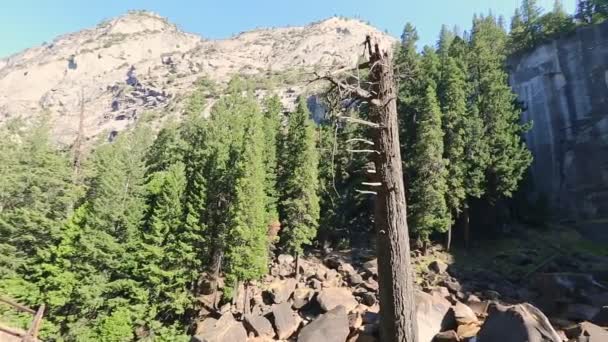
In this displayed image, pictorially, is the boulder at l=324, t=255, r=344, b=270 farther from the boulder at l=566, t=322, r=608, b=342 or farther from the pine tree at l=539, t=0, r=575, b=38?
the pine tree at l=539, t=0, r=575, b=38

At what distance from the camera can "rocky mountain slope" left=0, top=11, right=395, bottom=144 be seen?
137m

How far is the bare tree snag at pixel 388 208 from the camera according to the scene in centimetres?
554

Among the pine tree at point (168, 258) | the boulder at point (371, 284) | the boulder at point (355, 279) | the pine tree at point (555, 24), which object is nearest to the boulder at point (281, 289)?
the boulder at point (355, 279)

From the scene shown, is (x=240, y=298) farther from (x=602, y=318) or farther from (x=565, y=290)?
(x=602, y=318)

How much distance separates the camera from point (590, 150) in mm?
42844

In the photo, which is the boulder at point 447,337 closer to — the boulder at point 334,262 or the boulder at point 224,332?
the boulder at point 224,332

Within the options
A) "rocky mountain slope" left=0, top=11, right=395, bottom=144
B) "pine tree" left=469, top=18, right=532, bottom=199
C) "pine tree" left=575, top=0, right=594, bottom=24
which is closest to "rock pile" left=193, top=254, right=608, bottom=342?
"pine tree" left=469, top=18, right=532, bottom=199

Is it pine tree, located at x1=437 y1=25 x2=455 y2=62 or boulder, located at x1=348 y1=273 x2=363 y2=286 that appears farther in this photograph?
pine tree, located at x1=437 y1=25 x2=455 y2=62

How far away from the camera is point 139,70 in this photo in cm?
16250

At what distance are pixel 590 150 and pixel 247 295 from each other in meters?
40.0

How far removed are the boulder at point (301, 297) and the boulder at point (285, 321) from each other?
92 centimetres

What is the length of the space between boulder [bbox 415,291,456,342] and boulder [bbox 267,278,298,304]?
15267mm

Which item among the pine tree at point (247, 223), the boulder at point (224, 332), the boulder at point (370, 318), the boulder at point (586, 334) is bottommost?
the boulder at point (224, 332)

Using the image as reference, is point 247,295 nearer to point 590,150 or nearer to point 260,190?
point 260,190
